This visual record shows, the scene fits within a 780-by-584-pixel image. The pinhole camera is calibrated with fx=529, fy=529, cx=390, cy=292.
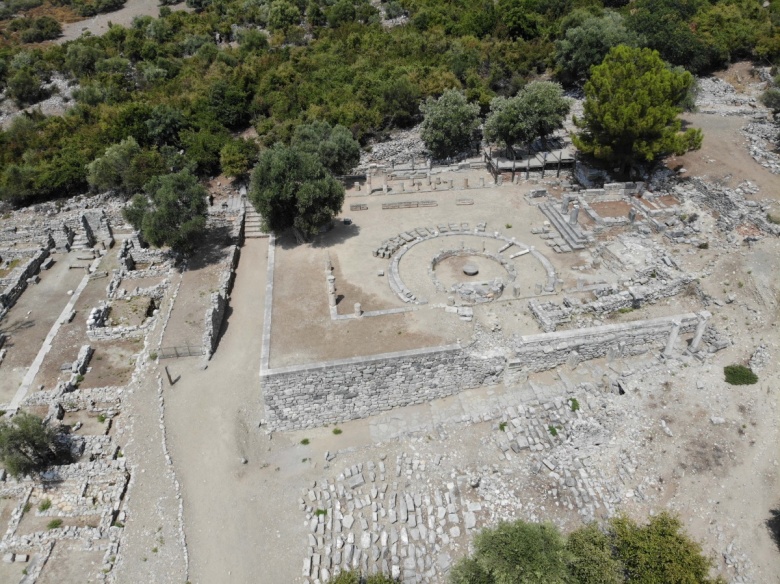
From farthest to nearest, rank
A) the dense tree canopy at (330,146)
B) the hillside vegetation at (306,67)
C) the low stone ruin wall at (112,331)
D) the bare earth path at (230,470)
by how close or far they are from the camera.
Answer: the hillside vegetation at (306,67), the dense tree canopy at (330,146), the low stone ruin wall at (112,331), the bare earth path at (230,470)

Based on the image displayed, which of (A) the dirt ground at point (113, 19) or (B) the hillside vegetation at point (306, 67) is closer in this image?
(B) the hillside vegetation at point (306, 67)

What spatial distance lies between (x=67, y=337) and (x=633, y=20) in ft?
192

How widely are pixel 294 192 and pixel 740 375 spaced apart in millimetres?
25027

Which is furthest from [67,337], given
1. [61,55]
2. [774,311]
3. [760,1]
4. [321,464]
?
[760,1]

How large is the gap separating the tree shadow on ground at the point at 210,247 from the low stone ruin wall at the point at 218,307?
1.08 m

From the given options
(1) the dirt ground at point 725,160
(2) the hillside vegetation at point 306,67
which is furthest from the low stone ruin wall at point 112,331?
(1) the dirt ground at point 725,160

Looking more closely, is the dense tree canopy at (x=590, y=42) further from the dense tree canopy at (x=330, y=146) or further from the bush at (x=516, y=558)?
the bush at (x=516, y=558)

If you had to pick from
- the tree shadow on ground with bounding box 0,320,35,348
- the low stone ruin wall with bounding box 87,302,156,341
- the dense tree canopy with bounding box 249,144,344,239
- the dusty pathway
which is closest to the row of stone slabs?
the dense tree canopy with bounding box 249,144,344,239

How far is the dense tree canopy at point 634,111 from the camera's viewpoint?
3516 cm

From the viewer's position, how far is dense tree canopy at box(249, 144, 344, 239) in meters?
31.3

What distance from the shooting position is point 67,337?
3002 cm

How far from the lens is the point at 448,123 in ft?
136

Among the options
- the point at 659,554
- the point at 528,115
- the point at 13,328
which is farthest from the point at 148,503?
the point at 528,115

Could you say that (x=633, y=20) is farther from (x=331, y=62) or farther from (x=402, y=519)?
(x=402, y=519)
